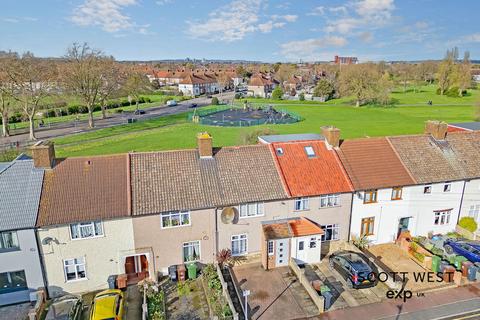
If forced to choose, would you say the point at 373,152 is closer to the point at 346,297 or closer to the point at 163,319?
the point at 346,297

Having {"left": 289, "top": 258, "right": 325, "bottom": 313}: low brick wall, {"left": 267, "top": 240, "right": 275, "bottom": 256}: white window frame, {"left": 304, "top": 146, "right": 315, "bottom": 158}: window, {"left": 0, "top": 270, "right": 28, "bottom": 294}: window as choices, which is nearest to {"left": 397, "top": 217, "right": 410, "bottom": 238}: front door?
{"left": 304, "top": 146, "right": 315, "bottom": 158}: window

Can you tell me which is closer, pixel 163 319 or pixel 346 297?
pixel 163 319

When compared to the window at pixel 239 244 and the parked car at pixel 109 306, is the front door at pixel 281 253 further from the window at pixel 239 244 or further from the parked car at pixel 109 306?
the parked car at pixel 109 306

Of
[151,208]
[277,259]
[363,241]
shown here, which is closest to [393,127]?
[363,241]

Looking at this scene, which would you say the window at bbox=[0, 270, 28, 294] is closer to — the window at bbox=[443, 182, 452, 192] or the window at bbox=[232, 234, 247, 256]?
the window at bbox=[232, 234, 247, 256]

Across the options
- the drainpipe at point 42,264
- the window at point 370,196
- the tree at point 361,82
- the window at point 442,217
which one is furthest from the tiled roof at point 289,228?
the tree at point 361,82

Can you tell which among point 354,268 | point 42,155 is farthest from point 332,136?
point 42,155
